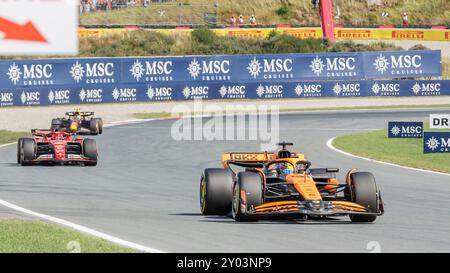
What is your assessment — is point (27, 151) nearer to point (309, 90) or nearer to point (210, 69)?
point (210, 69)

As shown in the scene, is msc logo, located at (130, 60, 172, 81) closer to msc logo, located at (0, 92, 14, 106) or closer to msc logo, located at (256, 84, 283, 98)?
msc logo, located at (256, 84, 283, 98)

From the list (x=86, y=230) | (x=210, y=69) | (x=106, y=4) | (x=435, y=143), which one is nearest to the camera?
(x=86, y=230)

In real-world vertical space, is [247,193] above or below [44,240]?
above

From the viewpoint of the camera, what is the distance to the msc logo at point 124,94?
168ft

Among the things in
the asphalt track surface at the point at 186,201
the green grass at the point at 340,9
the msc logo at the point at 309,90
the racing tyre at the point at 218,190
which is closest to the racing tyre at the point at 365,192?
the asphalt track surface at the point at 186,201

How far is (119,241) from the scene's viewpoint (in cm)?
1466

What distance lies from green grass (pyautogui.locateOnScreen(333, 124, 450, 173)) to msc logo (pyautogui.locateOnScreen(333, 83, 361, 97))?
1543 cm

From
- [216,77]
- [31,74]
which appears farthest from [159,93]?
[31,74]

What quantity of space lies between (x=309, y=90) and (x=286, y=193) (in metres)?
38.4

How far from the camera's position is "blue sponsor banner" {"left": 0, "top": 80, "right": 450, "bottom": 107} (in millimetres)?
49375

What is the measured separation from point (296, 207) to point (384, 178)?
30.7 feet

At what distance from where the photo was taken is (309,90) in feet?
181
